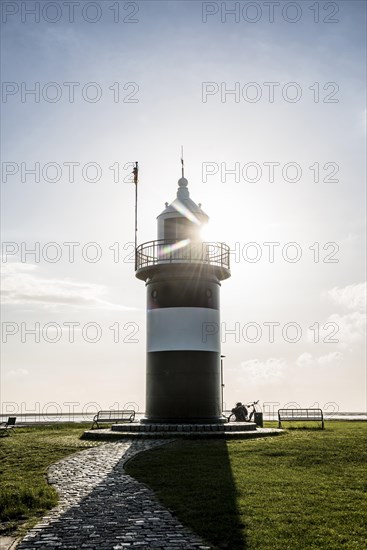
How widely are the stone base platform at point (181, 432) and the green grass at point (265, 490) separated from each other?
2036 millimetres

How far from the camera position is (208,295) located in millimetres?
28234

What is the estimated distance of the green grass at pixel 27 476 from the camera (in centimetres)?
1104

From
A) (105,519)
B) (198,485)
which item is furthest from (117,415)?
(105,519)

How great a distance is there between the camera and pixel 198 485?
13.7 meters

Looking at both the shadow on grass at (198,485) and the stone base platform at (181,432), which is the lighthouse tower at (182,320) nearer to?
the stone base platform at (181,432)

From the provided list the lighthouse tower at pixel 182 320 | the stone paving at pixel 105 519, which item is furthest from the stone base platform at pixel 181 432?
the stone paving at pixel 105 519

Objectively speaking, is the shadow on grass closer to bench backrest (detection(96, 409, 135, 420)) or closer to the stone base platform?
the stone base platform

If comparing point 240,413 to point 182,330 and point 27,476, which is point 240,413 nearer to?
point 182,330

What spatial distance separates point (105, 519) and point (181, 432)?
1440 centimetres

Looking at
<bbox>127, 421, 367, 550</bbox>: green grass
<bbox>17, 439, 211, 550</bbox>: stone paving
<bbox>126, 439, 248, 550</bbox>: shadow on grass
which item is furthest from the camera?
<bbox>126, 439, 248, 550</bbox>: shadow on grass

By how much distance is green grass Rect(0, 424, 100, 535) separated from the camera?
36.2 feet

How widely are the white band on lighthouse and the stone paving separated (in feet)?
36.7

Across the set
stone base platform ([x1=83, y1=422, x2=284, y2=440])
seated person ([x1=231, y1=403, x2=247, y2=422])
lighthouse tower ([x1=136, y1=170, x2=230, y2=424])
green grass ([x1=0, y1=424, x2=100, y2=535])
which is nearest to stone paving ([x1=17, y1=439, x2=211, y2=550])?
green grass ([x1=0, y1=424, x2=100, y2=535])

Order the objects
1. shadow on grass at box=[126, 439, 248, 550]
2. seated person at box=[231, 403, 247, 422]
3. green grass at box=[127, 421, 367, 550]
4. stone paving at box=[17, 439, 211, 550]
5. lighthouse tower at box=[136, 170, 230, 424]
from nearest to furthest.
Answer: stone paving at box=[17, 439, 211, 550], green grass at box=[127, 421, 367, 550], shadow on grass at box=[126, 439, 248, 550], lighthouse tower at box=[136, 170, 230, 424], seated person at box=[231, 403, 247, 422]
